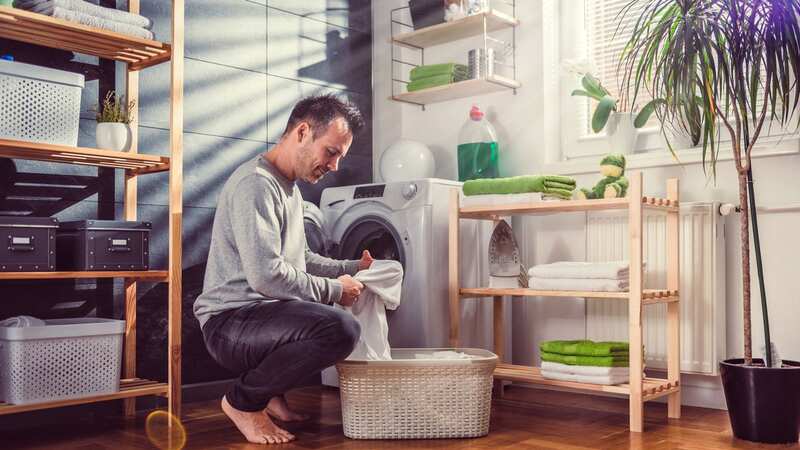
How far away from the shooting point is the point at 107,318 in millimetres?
2773

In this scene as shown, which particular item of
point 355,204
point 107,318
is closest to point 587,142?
point 355,204

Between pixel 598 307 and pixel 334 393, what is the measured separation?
1.08m

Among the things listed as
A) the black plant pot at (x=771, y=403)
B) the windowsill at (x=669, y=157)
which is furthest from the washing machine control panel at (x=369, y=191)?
the black plant pot at (x=771, y=403)

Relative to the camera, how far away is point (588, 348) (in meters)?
2.60

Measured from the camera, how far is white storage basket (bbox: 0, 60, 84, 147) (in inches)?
92.0

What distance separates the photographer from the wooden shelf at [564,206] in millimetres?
2521

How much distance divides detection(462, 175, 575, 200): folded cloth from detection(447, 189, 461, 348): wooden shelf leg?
0.12 meters

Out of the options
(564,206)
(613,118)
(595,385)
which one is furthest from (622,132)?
(595,385)

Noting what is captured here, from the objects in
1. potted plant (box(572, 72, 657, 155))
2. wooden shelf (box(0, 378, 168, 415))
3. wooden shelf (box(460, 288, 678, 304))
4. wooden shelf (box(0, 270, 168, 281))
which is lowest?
wooden shelf (box(0, 378, 168, 415))

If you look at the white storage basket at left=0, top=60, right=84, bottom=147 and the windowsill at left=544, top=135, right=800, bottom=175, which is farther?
the windowsill at left=544, top=135, right=800, bottom=175

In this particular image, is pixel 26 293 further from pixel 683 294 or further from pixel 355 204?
pixel 683 294

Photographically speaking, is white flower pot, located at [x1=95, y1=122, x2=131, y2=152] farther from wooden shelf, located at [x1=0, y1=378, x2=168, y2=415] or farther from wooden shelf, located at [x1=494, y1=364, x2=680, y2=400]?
wooden shelf, located at [x1=494, y1=364, x2=680, y2=400]

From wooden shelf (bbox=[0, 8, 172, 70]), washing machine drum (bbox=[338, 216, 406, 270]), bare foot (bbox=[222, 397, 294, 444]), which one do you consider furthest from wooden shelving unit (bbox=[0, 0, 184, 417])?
washing machine drum (bbox=[338, 216, 406, 270])

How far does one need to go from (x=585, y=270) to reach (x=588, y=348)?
25 cm
